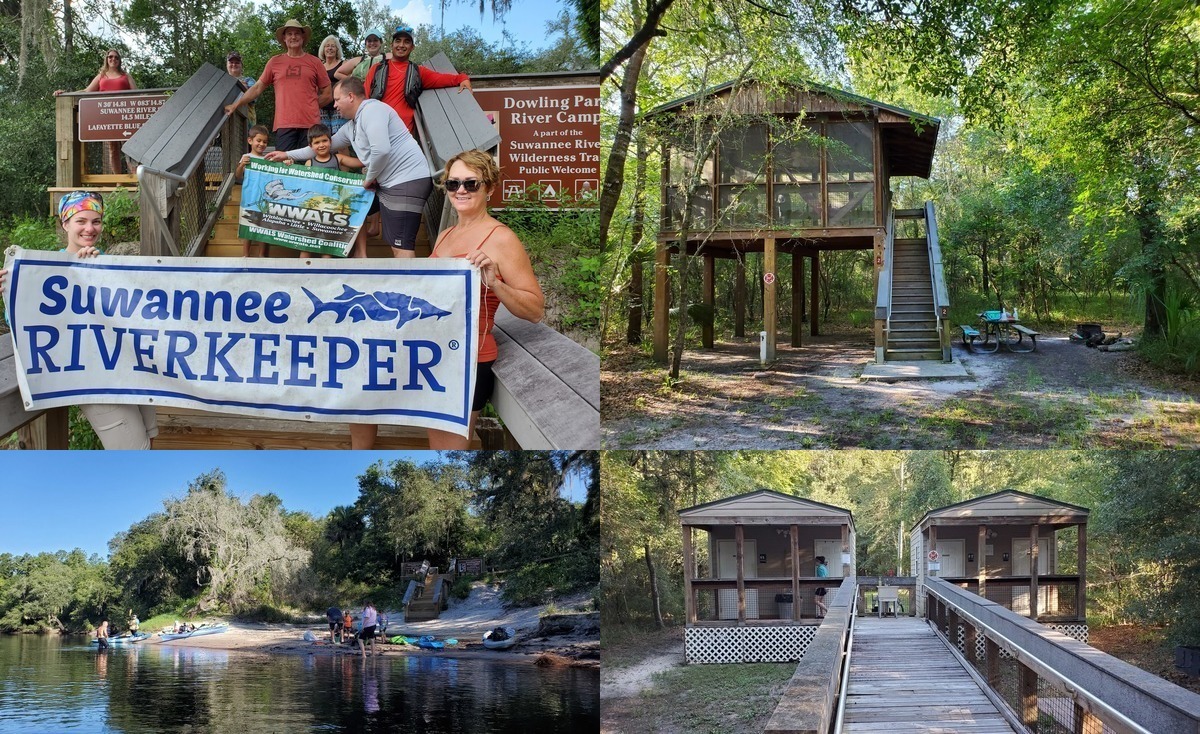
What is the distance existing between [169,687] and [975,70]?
928 centimetres

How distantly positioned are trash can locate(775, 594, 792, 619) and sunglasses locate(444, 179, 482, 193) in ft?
43.0

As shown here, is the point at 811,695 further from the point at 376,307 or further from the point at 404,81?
the point at 404,81

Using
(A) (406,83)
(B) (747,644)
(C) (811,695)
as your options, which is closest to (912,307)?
(B) (747,644)

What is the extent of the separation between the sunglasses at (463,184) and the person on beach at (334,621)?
2.73 metres

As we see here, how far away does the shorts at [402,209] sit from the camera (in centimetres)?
535

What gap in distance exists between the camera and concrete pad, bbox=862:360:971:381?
959 centimetres

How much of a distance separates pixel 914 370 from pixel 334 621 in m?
6.85

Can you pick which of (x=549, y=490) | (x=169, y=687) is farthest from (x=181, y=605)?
(x=549, y=490)

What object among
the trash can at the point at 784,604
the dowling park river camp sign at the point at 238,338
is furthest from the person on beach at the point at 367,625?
the trash can at the point at 784,604

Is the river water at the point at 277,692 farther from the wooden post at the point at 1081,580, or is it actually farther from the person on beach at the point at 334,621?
the wooden post at the point at 1081,580

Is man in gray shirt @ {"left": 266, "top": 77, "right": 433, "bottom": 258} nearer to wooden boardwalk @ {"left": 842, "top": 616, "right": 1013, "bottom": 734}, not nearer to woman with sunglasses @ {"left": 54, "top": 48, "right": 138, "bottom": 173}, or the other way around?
woman with sunglasses @ {"left": 54, "top": 48, "right": 138, "bottom": 173}

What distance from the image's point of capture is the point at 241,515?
546 cm

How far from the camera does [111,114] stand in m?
6.96

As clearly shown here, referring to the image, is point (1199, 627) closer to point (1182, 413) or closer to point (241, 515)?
point (1182, 413)
